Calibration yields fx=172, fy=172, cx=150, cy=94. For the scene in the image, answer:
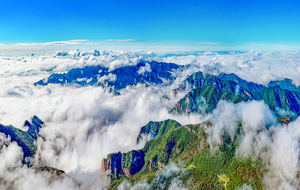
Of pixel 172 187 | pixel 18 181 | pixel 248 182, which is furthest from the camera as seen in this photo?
pixel 18 181

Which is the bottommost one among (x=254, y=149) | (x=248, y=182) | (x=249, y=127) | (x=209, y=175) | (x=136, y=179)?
(x=136, y=179)

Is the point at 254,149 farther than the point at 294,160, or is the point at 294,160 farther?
the point at 254,149

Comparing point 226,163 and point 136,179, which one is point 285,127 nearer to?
point 226,163

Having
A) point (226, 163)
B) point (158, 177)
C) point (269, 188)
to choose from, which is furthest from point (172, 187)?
point (269, 188)

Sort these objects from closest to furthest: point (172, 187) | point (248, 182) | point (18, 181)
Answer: point (248, 182), point (172, 187), point (18, 181)

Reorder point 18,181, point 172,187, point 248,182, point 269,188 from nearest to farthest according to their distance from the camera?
point 269,188, point 248,182, point 172,187, point 18,181

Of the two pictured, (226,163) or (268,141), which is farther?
(226,163)

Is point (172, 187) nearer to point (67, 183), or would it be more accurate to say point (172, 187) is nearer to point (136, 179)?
point (136, 179)

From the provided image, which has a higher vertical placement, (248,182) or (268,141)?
(268,141)

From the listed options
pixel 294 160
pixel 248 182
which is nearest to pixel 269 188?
pixel 248 182
